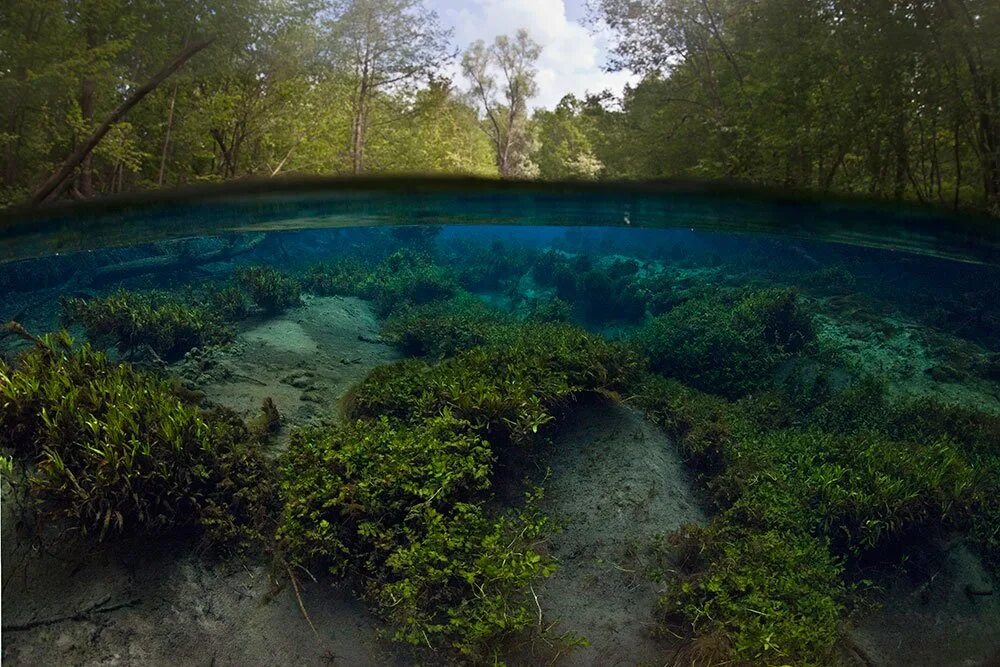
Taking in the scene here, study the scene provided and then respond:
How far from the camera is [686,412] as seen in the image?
16.9 ft

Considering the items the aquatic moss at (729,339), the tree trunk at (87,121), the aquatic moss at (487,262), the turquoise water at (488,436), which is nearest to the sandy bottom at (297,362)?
the turquoise water at (488,436)

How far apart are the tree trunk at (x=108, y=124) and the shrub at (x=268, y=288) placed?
5.98 feet

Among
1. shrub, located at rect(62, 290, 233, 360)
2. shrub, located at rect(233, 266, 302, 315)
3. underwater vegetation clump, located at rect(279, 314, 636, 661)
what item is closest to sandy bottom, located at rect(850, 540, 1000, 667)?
underwater vegetation clump, located at rect(279, 314, 636, 661)

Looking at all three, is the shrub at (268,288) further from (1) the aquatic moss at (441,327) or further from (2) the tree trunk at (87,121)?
(2) the tree trunk at (87,121)

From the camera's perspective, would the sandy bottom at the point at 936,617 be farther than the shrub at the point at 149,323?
No

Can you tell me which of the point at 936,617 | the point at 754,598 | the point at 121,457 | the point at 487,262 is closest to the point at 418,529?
the point at 121,457

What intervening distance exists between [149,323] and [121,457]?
164cm

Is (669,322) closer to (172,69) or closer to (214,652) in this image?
(214,652)

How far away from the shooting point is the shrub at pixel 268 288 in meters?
5.73

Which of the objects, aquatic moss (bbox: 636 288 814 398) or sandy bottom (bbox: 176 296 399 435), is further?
aquatic moss (bbox: 636 288 814 398)

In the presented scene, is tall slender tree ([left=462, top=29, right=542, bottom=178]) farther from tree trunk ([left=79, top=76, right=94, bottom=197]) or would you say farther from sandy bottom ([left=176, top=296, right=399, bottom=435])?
tree trunk ([left=79, top=76, right=94, bottom=197])

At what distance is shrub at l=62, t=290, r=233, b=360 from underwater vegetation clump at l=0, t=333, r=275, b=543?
21.5 inches

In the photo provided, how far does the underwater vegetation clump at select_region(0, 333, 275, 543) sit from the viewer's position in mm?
3988

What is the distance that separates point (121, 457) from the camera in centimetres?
401
